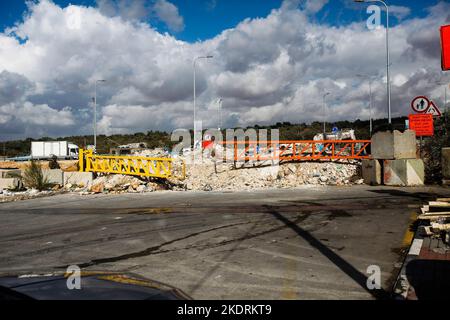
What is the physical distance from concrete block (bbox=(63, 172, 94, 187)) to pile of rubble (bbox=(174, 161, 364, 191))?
5.69 metres

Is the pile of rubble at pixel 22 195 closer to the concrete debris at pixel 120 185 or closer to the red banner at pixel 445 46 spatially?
the concrete debris at pixel 120 185

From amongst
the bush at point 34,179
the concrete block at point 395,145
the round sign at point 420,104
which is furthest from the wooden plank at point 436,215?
the bush at point 34,179

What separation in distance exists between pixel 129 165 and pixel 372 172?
43.0 ft

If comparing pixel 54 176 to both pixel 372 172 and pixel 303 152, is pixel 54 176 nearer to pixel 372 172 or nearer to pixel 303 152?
pixel 303 152

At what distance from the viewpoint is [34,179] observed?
22219 millimetres

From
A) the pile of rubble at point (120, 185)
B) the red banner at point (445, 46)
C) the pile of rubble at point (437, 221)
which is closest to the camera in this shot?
the pile of rubble at point (437, 221)

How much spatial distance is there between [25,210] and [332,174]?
48.6 ft

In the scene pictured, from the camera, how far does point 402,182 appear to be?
18031mm

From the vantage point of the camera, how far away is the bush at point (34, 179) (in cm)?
2209

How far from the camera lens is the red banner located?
333 inches

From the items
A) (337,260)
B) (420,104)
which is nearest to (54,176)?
(420,104)

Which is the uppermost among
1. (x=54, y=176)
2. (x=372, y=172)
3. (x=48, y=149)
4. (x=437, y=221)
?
(x=48, y=149)

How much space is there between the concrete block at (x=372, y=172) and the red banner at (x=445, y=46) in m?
10.5
